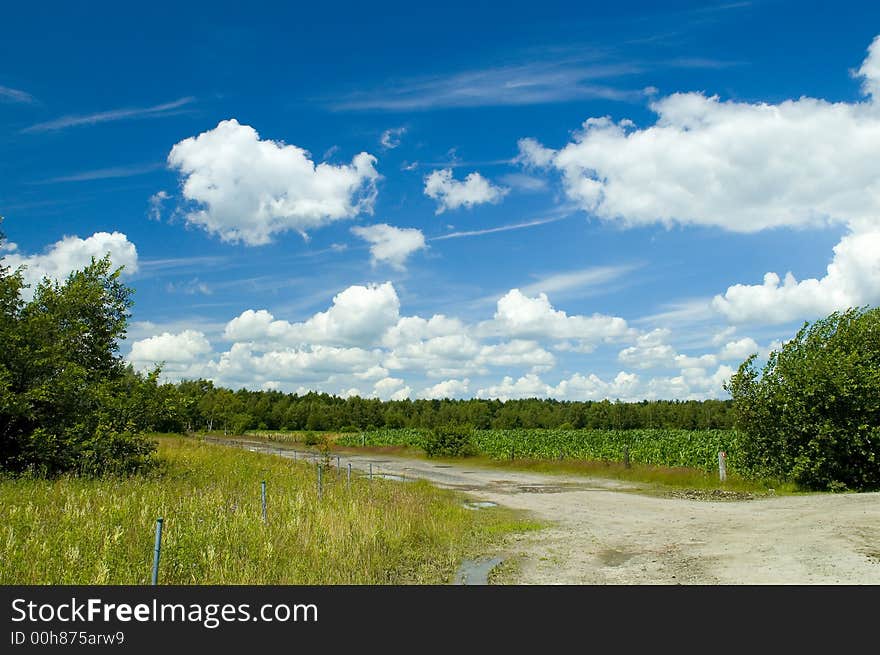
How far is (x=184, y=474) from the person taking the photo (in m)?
19.8

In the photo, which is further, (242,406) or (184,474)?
(242,406)

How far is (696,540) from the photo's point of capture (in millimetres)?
12242

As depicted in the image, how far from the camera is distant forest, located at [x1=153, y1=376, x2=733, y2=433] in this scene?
103650mm

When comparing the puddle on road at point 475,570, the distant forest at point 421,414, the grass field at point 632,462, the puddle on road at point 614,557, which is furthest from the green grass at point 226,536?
the distant forest at point 421,414

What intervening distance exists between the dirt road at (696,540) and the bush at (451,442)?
2124 cm

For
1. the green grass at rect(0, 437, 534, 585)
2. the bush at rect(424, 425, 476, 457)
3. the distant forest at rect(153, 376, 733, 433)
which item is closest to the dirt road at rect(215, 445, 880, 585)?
the green grass at rect(0, 437, 534, 585)

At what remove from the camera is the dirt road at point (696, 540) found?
366 inches

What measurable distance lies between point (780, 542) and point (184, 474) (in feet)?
54.2

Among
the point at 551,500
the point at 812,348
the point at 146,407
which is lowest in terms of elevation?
the point at 551,500

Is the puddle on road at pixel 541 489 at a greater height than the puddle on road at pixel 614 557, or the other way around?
the puddle on road at pixel 614 557

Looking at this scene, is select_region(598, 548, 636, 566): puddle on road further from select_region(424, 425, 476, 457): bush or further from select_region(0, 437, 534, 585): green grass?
select_region(424, 425, 476, 457): bush

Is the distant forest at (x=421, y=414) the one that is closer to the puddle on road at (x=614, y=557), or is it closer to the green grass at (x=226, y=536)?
the green grass at (x=226, y=536)

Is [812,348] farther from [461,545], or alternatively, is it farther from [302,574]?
[302,574]
